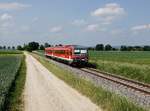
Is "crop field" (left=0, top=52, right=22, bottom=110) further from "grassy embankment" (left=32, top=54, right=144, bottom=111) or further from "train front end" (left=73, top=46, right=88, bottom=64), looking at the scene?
"train front end" (left=73, top=46, right=88, bottom=64)

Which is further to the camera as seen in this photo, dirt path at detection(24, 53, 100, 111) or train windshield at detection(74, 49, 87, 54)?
train windshield at detection(74, 49, 87, 54)

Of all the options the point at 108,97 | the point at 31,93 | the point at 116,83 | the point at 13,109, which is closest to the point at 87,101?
the point at 108,97

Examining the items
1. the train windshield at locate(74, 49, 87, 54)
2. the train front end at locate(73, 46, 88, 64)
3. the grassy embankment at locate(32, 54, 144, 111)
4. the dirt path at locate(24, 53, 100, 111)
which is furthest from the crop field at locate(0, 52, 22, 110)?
the train windshield at locate(74, 49, 87, 54)

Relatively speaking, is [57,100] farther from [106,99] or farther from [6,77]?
[6,77]

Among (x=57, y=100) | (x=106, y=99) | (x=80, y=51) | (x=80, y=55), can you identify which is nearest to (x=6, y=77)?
(x=57, y=100)

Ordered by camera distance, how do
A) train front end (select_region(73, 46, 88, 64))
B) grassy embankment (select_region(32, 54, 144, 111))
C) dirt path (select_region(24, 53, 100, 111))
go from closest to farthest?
grassy embankment (select_region(32, 54, 144, 111))
dirt path (select_region(24, 53, 100, 111))
train front end (select_region(73, 46, 88, 64))

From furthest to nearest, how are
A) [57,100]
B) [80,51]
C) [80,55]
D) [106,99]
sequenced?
[80,51]
[80,55]
[57,100]
[106,99]

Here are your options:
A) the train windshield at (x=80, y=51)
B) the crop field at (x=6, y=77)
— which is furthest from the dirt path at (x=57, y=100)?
the train windshield at (x=80, y=51)

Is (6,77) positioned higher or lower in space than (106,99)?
lower

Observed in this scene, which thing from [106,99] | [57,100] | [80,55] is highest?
[80,55]

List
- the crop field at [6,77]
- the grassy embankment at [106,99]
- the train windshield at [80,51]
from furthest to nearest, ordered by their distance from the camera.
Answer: the train windshield at [80,51] → the crop field at [6,77] → the grassy embankment at [106,99]

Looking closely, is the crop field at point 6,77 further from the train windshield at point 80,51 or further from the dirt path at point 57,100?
the train windshield at point 80,51

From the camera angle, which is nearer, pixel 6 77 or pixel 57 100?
pixel 57 100

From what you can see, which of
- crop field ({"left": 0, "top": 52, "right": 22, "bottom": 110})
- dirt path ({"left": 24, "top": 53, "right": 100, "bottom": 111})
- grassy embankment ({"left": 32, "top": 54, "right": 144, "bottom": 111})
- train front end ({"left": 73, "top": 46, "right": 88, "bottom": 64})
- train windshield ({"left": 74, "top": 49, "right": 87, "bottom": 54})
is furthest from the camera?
train windshield ({"left": 74, "top": 49, "right": 87, "bottom": 54})
